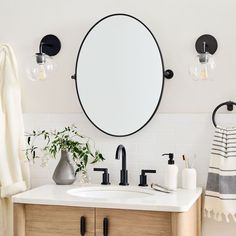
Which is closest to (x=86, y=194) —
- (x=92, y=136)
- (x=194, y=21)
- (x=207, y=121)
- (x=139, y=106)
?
(x=92, y=136)

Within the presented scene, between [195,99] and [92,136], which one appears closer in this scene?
[195,99]

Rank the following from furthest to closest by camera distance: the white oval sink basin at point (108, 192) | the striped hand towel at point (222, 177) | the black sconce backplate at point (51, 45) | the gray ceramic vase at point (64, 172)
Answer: the black sconce backplate at point (51, 45), the gray ceramic vase at point (64, 172), the white oval sink basin at point (108, 192), the striped hand towel at point (222, 177)

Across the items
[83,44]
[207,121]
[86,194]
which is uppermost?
[83,44]

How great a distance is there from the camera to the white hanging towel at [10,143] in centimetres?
261

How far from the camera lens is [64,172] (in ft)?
8.27

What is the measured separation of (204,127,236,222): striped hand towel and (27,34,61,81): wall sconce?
3.25 ft

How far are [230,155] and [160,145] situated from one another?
1.29 ft

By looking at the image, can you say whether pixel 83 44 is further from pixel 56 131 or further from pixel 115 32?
pixel 56 131

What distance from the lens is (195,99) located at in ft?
8.16

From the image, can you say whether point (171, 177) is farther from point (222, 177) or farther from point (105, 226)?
point (105, 226)

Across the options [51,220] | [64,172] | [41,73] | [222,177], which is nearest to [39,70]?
[41,73]

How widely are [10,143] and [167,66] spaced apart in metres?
0.99

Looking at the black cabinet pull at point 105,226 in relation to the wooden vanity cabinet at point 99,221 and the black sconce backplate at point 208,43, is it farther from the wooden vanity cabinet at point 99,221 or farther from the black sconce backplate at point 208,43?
the black sconce backplate at point 208,43

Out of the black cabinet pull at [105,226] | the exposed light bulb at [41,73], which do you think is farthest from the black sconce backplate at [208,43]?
the black cabinet pull at [105,226]
